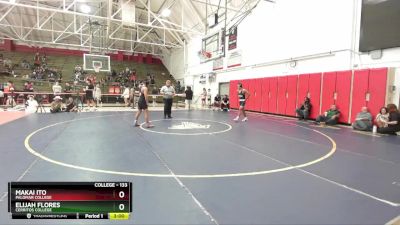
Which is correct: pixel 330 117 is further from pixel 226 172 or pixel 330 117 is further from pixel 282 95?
pixel 226 172

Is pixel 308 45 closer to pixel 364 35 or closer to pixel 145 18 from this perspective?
pixel 364 35

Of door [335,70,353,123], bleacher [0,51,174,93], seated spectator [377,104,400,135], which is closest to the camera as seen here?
seated spectator [377,104,400,135]

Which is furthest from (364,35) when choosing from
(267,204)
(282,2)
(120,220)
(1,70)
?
(1,70)

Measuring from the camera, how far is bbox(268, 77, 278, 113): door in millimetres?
14781

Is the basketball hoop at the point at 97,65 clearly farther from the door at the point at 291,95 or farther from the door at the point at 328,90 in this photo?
the door at the point at 328,90

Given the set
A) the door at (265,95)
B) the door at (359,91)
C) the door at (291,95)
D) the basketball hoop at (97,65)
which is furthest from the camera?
the basketball hoop at (97,65)

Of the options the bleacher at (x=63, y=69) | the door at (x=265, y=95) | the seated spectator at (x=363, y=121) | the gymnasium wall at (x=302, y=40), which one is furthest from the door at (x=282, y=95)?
the bleacher at (x=63, y=69)

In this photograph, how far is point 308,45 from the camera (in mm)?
13031

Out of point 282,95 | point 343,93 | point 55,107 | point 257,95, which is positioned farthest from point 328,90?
point 55,107

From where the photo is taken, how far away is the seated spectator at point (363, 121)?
30.6ft

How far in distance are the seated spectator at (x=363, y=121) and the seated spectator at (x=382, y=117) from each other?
0.36m

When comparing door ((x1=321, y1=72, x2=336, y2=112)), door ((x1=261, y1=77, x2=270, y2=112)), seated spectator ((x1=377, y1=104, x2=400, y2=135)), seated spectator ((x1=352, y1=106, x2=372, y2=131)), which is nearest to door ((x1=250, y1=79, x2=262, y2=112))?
door ((x1=261, y1=77, x2=270, y2=112))
